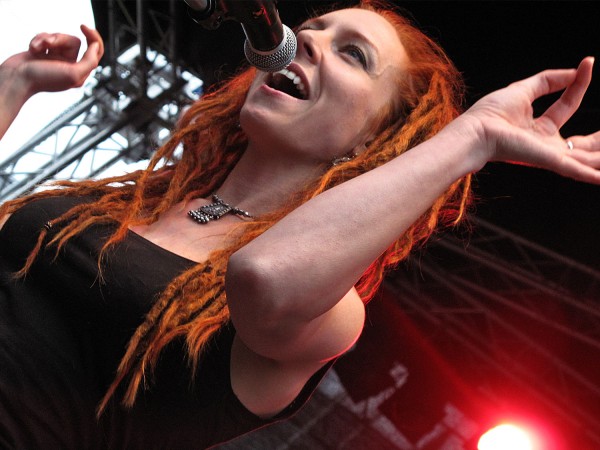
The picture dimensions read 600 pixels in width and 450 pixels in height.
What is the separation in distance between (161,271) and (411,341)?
835 mm

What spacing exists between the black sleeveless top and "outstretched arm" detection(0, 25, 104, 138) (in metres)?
0.29

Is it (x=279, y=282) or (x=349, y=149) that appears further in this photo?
(x=349, y=149)

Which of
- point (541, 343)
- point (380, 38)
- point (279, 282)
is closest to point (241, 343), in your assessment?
point (279, 282)

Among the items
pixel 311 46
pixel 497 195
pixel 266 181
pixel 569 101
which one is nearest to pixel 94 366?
pixel 266 181

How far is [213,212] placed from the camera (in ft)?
4.85

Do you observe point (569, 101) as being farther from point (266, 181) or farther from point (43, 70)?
point (43, 70)

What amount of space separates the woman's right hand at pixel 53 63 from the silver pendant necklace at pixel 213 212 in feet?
1.04

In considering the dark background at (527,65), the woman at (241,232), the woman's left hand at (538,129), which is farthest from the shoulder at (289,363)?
the dark background at (527,65)

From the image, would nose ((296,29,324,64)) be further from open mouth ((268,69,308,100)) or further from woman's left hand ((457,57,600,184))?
woman's left hand ((457,57,600,184))

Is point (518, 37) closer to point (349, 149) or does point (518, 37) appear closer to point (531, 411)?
point (349, 149)

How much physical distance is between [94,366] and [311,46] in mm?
702

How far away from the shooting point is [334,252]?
94 cm

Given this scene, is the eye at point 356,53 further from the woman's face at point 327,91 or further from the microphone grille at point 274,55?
the microphone grille at point 274,55

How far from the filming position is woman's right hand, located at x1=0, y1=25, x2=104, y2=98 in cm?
141
